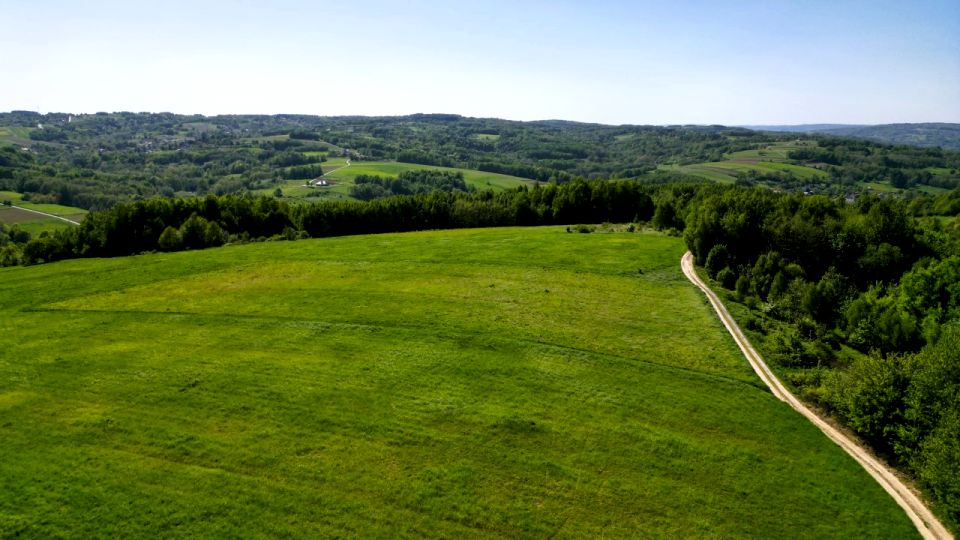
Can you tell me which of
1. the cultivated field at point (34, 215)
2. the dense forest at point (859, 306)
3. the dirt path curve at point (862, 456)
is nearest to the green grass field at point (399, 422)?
the dirt path curve at point (862, 456)

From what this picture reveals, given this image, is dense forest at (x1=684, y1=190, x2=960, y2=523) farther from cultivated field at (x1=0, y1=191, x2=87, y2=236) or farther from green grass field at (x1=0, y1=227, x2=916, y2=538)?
cultivated field at (x1=0, y1=191, x2=87, y2=236)

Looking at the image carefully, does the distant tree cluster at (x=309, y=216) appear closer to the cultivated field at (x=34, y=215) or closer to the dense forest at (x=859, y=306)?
the dense forest at (x=859, y=306)

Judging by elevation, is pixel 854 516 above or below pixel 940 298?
below

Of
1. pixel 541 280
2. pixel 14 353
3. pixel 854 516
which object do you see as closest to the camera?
pixel 854 516

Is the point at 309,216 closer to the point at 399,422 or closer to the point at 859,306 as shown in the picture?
the point at 399,422

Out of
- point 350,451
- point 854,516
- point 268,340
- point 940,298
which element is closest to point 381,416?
point 350,451

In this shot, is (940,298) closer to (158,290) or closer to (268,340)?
(268,340)
